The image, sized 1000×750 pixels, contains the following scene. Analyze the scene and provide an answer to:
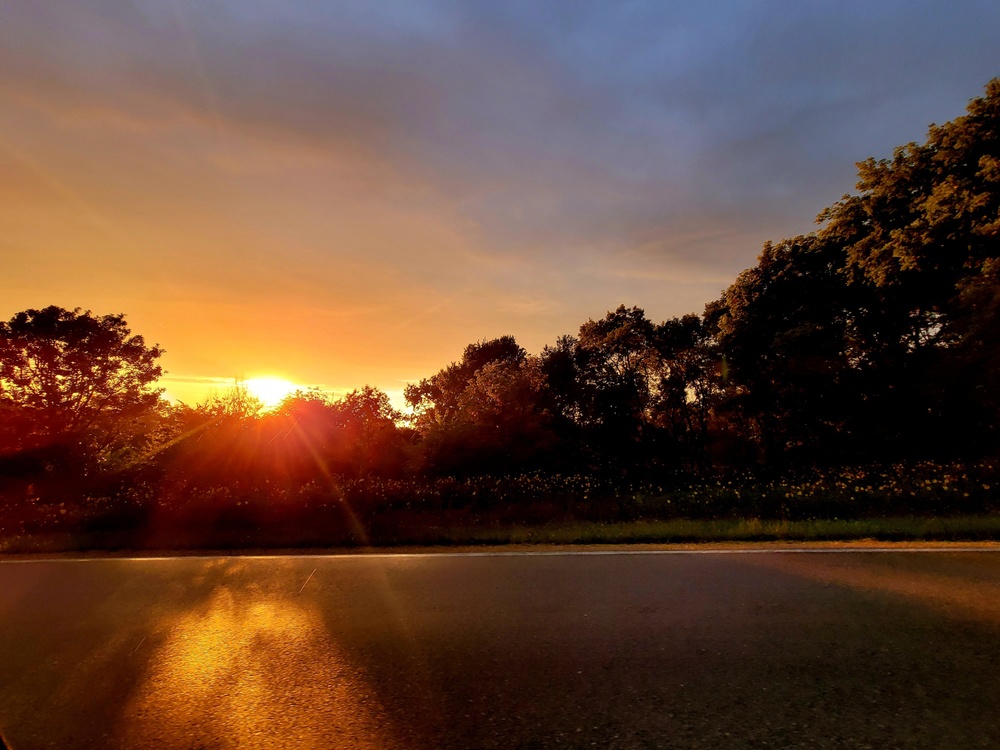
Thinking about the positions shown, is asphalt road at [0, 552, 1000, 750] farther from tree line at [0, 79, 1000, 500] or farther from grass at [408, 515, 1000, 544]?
tree line at [0, 79, 1000, 500]

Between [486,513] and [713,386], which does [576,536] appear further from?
[713,386]

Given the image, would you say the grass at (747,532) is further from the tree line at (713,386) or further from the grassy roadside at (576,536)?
the tree line at (713,386)

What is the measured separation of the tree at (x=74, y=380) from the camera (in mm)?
33219

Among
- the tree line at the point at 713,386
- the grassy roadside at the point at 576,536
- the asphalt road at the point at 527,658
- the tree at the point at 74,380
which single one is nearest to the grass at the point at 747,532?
A: the grassy roadside at the point at 576,536

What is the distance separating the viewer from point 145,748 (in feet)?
10.2

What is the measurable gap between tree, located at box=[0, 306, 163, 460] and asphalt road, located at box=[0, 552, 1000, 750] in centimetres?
3381

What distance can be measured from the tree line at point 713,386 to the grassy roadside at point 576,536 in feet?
36.1

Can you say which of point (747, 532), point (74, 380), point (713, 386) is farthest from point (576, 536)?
point (74, 380)

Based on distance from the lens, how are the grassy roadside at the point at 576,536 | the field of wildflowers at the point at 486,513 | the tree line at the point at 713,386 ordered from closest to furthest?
1. the grassy roadside at the point at 576,536
2. the field of wildflowers at the point at 486,513
3. the tree line at the point at 713,386

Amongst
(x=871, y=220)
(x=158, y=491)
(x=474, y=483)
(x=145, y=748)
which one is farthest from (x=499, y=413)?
(x=145, y=748)

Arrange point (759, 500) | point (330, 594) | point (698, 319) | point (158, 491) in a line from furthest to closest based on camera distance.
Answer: point (698, 319) < point (158, 491) < point (759, 500) < point (330, 594)

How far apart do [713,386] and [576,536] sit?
29.2 metres

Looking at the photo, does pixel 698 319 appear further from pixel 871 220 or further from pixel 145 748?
pixel 145 748

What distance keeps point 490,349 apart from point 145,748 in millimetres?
51199
